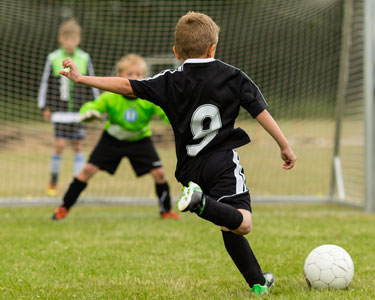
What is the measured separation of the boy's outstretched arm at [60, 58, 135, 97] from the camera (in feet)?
8.80

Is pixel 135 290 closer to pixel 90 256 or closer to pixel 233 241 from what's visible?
pixel 233 241

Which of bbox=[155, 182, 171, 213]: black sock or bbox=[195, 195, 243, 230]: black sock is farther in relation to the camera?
bbox=[155, 182, 171, 213]: black sock

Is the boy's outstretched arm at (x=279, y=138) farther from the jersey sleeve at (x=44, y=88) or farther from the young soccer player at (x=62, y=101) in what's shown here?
the jersey sleeve at (x=44, y=88)

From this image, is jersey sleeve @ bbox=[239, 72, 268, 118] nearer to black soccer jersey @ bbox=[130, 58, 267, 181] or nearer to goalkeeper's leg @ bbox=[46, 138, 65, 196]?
black soccer jersey @ bbox=[130, 58, 267, 181]

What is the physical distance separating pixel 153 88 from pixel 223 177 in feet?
1.83

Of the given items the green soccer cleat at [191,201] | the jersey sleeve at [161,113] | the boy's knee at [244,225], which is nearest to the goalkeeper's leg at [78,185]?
the jersey sleeve at [161,113]

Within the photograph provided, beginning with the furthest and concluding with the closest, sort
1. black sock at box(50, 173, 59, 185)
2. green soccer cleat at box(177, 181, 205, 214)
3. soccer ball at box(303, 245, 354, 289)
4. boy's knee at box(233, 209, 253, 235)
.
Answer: black sock at box(50, 173, 59, 185) → soccer ball at box(303, 245, 354, 289) → boy's knee at box(233, 209, 253, 235) → green soccer cleat at box(177, 181, 205, 214)

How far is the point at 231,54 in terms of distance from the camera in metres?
8.01

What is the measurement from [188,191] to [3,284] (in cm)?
131

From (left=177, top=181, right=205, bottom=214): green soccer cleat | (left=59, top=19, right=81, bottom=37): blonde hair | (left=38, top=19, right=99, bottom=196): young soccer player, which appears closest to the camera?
(left=177, top=181, right=205, bottom=214): green soccer cleat

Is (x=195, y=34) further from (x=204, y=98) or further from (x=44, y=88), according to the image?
(x=44, y=88)

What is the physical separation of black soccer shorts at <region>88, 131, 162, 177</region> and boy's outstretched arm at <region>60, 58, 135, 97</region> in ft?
8.33

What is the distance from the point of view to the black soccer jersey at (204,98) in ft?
9.07

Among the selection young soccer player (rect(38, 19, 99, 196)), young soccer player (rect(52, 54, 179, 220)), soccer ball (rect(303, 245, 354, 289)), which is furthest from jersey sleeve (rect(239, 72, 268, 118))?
young soccer player (rect(38, 19, 99, 196))
